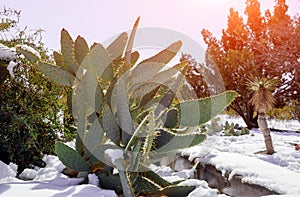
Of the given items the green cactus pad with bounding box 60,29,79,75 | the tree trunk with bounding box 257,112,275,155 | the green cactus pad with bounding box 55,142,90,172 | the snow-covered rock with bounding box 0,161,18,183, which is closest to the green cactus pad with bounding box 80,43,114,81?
the green cactus pad with bounding box 60,29,79,75

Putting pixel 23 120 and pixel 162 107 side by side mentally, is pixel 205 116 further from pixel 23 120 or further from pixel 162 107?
pixel 23 120

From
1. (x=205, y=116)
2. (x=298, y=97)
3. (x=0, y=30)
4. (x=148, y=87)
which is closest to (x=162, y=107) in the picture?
(x=148, y=87)

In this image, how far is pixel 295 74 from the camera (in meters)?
13.4

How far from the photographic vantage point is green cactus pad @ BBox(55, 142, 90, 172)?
1887 millimetres

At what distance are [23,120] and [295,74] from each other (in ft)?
43.1

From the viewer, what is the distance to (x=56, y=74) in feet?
6.97

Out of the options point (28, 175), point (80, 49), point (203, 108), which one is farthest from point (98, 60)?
point (28, 175)

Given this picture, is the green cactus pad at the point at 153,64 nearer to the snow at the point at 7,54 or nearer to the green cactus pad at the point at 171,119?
the green cactus pad at the point at 171,119

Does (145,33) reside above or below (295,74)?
below

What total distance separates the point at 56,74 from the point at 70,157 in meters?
0.57

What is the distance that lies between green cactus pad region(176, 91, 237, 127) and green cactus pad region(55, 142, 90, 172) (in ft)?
2.18

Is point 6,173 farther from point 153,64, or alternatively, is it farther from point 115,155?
point 153,64

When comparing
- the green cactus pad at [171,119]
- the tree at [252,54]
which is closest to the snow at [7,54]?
the green cactus pad at [171,119]

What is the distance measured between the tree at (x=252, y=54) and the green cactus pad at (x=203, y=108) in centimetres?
1121
